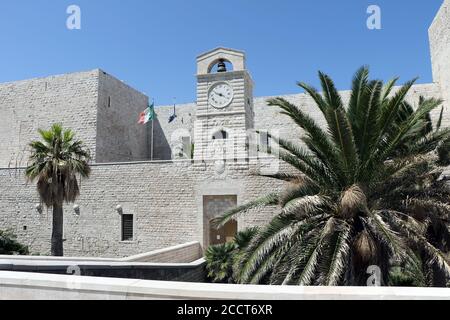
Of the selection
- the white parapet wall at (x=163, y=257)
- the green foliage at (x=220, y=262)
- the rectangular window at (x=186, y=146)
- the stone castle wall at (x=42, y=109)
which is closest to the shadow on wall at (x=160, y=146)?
the rectangular window at (x=186, y=146)

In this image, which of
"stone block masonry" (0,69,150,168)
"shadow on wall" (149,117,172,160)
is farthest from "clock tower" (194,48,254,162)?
"shadow on wall" (149,117,172,160)

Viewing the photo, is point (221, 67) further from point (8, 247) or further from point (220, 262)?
point (8, 247)

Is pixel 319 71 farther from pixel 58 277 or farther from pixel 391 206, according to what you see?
pixel 58 277

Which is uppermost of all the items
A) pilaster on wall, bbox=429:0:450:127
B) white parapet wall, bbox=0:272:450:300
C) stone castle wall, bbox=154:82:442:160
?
pilaster on wall, bbox=429:0:450:127

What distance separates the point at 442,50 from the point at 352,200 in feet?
49.4

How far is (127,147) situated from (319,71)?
17.6 metres

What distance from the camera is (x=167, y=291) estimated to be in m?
2.87

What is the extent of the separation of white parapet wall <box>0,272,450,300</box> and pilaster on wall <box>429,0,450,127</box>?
16.8 m

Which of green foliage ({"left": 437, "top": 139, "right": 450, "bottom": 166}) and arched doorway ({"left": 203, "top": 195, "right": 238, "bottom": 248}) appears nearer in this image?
green foliage ({"left": 437, "top": 139, "right": 450, "bottom": 166})

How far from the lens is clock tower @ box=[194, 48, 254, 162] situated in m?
13.4

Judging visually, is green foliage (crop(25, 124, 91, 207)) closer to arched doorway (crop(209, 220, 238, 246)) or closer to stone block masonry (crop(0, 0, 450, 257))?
stone block masonry (crop(0, 0, 450, 257))

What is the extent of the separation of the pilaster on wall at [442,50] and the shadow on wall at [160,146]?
53.6 feet

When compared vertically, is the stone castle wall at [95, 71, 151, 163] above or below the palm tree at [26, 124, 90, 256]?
above

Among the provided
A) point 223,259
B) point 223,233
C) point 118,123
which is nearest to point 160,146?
point 118,123
